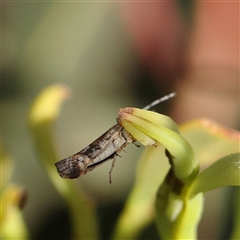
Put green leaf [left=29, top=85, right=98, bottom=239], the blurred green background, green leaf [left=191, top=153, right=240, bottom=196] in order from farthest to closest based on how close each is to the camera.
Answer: the blurred green background < green leaf [left=29, top=85, right=98, bottom=239] < green leaf [left=191, top=153, right=240, bottom=196]

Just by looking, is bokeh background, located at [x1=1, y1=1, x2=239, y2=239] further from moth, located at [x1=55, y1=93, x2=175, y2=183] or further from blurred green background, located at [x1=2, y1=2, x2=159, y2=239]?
moth, located at [x1=55, y1=93, x2=175, y2=183]

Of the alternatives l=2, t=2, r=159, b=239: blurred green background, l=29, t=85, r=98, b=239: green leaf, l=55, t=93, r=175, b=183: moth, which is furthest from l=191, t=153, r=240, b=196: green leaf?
l=2, t=2, r=159, b=239: blurred green background

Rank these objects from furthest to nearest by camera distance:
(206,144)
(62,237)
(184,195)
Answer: (62,237) < (206,144) < (184,195)

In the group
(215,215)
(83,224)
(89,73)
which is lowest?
(215,215)

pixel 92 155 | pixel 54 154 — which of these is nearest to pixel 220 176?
pixel 92 155

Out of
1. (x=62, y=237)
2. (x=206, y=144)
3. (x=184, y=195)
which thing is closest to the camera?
(x=184, y=195)

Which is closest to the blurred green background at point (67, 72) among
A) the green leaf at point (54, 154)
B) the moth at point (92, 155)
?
the green leaf at point (54, 154)

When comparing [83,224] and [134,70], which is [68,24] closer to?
[134,70]

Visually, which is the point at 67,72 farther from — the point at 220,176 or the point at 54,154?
the point at 220,176

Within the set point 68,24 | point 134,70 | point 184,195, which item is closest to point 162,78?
point 134,70
